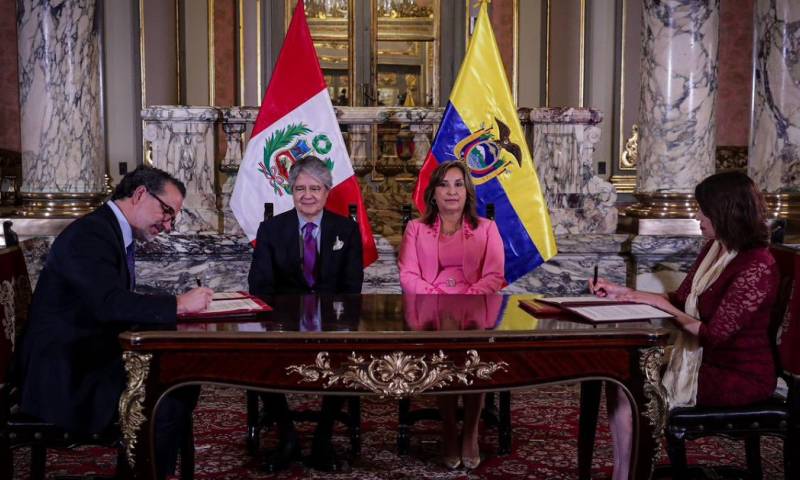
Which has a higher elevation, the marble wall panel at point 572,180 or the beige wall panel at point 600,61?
the beige wall panel at point 600,61

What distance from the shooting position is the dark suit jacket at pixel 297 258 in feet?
12.0

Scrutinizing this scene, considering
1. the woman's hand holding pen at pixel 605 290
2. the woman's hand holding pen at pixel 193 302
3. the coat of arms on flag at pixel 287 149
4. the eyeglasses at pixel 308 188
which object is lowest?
the woman's hand holding pen at pixel 605 290

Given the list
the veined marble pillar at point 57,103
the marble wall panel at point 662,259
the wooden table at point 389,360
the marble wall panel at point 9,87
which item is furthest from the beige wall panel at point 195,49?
the wooden table at point 389,360

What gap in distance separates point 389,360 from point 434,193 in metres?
1.49

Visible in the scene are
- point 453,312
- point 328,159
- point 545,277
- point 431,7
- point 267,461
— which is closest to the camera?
point 453,312

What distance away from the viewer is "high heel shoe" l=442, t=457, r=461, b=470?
11.1 feet

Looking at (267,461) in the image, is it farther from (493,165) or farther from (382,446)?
(493,165)

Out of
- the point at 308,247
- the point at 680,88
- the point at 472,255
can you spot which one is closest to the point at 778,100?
the point at 680,88

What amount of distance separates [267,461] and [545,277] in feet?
8.83

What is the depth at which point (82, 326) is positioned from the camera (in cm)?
262

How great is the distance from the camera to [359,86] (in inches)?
376

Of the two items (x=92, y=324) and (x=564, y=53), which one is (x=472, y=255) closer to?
(x=92, y=324)

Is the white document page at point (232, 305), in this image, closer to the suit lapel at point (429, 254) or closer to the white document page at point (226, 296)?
the white document page at point (226, 296)

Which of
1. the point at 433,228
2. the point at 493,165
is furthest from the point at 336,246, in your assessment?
the point at 493,165
